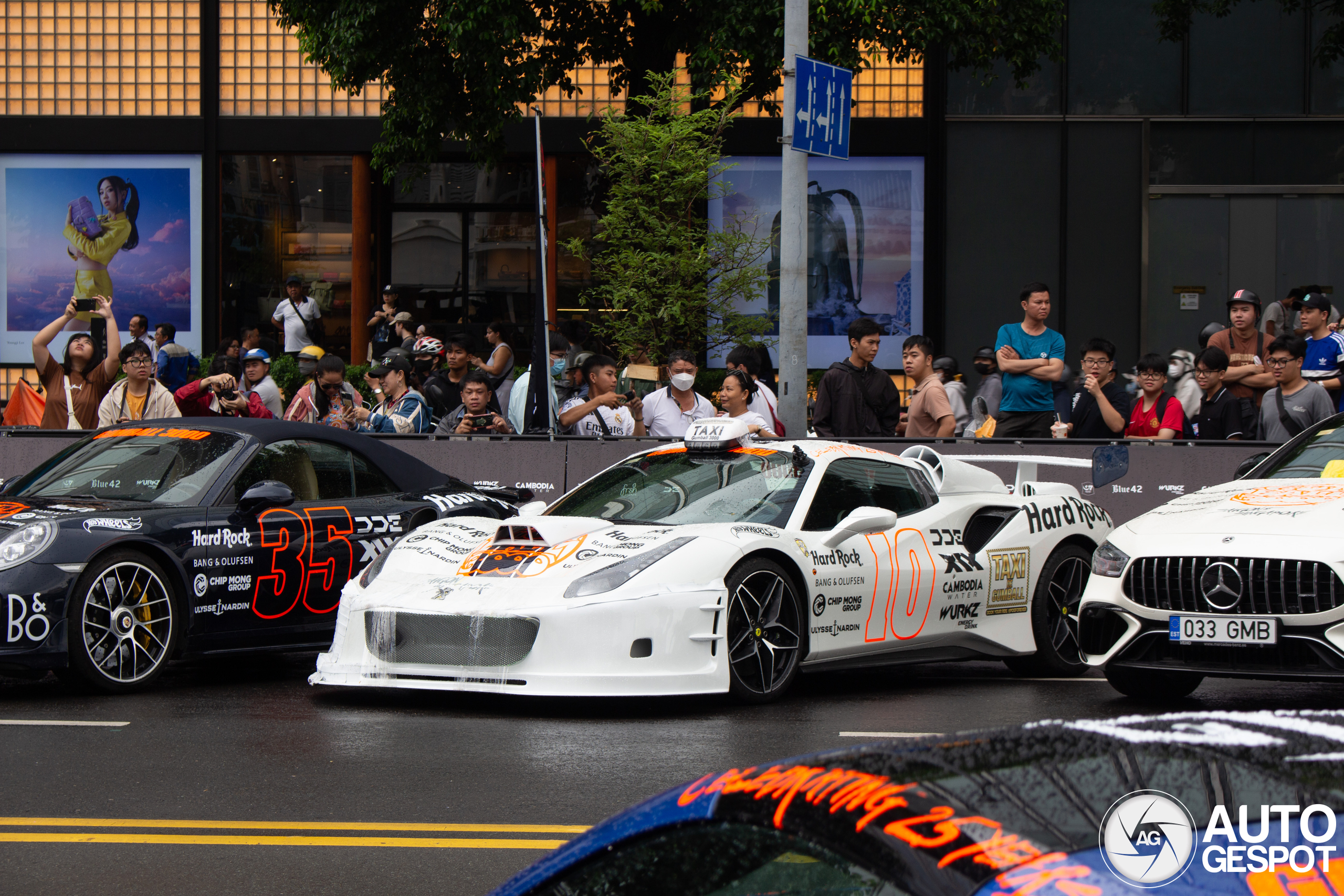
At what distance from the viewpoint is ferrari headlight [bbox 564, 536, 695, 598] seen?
7156mm

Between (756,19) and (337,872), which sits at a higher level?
(756,19)

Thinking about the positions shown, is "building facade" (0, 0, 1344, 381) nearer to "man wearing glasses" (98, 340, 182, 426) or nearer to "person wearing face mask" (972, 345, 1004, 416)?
"person wearing face mask" (972, 345, 1004, 416)

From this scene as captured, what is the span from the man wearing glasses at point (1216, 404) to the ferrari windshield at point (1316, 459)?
4036 millimetres

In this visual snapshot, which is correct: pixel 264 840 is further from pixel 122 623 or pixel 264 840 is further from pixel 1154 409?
pixel 1154 409

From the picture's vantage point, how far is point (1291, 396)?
11.5m

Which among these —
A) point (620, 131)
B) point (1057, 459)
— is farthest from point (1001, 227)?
point (1057, 459)

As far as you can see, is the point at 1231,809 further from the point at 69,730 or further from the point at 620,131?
the point at 620,131

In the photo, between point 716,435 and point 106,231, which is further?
point 106,231

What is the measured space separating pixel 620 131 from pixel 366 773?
13.2 m

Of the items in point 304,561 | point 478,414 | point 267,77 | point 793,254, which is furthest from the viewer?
point 267,77

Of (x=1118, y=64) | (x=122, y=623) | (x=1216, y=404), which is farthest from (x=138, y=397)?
(x=1118, y=64)

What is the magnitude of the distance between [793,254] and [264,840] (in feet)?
24.8


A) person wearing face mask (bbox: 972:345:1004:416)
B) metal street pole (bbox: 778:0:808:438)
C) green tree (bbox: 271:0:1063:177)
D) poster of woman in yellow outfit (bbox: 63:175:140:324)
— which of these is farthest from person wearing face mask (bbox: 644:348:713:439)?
poster of woman in yellow outfit (bbox: 63:175:140:324)

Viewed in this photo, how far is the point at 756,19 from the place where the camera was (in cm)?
1603
